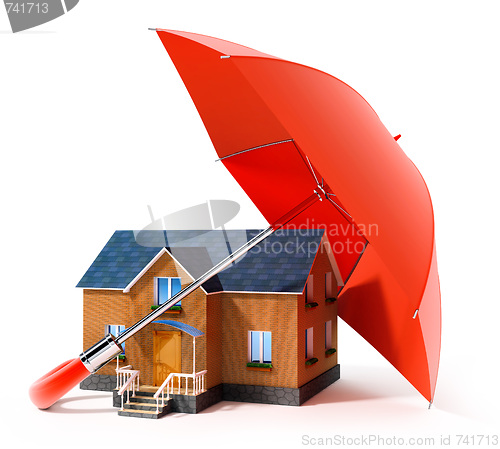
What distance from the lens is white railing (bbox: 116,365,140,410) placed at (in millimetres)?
11830

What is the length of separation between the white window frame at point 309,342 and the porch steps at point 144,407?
2838 mm

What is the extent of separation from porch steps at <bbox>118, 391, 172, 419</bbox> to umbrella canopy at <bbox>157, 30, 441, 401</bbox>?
385 cm

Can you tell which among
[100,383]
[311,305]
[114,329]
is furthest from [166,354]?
[311,305]

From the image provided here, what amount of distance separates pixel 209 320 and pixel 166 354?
0.99 metres

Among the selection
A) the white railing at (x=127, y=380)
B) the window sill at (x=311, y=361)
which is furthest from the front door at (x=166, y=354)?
the window sill at (x=311, y=361)

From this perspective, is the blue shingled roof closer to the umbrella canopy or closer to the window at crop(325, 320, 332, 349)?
the umbrella canopy

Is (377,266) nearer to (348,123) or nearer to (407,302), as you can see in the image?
(407,302)

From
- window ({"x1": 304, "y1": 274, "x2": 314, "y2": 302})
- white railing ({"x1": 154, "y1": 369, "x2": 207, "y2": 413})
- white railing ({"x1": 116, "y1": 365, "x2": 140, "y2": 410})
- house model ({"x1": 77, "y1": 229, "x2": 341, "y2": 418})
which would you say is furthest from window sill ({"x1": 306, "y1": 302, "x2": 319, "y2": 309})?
white railing ({"x1": 116, "y1": 365, "x2": 140, "y2": 410})

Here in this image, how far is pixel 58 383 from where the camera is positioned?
11.6 m

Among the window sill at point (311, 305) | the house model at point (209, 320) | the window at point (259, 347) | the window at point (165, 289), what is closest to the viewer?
the house model at point (209, 320)

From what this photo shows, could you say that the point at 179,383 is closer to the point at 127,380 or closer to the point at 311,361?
the point at 127,380

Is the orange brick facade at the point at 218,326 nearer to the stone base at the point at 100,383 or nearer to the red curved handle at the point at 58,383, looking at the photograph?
the stone base at the point at 100,383

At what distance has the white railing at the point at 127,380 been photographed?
38.8 ft

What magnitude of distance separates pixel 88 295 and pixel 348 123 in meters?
6.93
